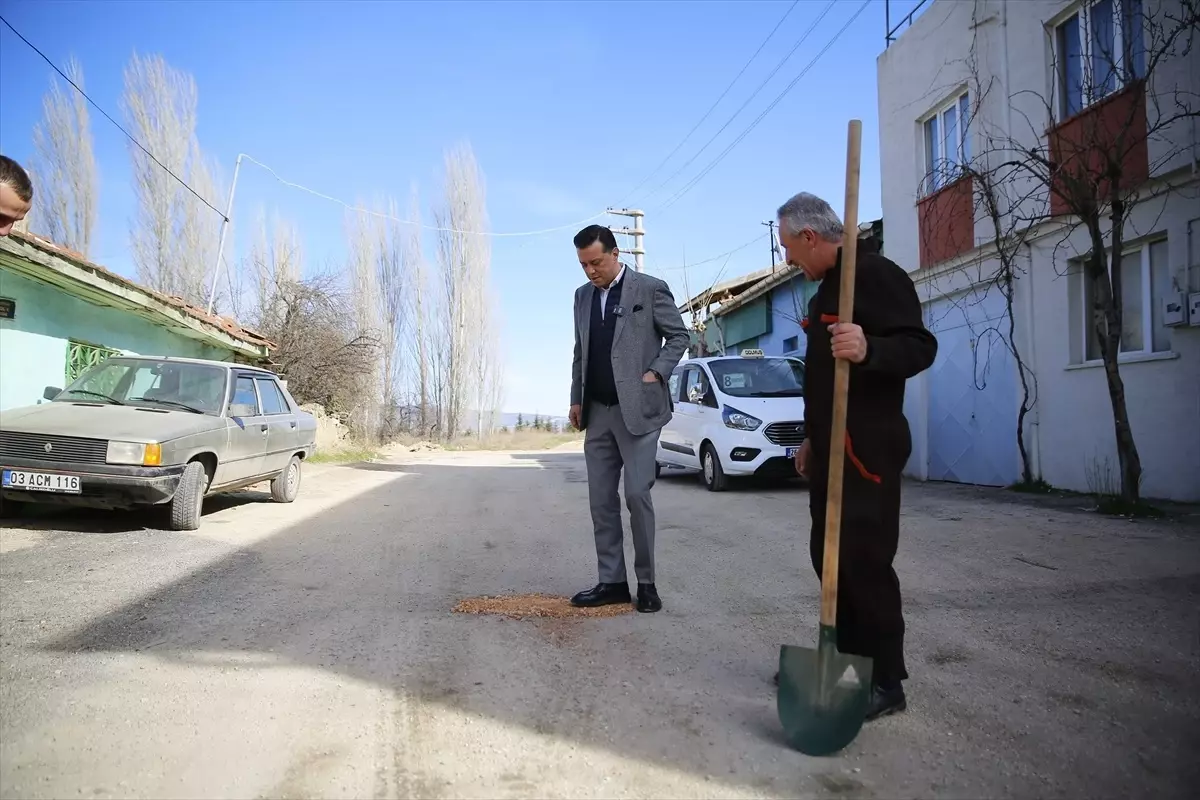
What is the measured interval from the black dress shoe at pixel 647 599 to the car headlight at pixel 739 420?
594 cm

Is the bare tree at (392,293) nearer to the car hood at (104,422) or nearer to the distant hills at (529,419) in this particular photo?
the distant hills at (529,419)

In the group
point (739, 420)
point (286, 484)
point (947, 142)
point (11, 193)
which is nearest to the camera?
point (11, 193)

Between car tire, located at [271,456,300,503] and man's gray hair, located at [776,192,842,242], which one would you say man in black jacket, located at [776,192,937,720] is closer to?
man's gray hair, located at [776,192,842,242]

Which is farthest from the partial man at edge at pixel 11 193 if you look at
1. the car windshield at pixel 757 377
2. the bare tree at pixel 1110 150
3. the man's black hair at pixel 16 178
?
the car windshield at pixel 757 377

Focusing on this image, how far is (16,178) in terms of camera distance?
297 cm

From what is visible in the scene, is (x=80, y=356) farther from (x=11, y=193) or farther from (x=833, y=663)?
(x=833, y=663)

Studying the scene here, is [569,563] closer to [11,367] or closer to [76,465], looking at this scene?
[76,465]

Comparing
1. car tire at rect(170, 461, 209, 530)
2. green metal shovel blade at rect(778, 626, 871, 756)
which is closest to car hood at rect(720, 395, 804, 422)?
car tire at rect(170, 461, 209, 530)

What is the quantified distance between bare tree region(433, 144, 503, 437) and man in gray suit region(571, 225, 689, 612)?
33.1 m

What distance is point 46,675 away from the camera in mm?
3035

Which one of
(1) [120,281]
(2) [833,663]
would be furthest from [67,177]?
Answer: (2) [833,663]

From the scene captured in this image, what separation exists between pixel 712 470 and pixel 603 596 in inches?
253

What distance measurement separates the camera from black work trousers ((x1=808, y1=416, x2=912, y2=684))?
256 centimetres

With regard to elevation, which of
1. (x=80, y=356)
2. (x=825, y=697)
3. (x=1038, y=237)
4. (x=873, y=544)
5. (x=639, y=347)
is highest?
(x=1038, y=237)
